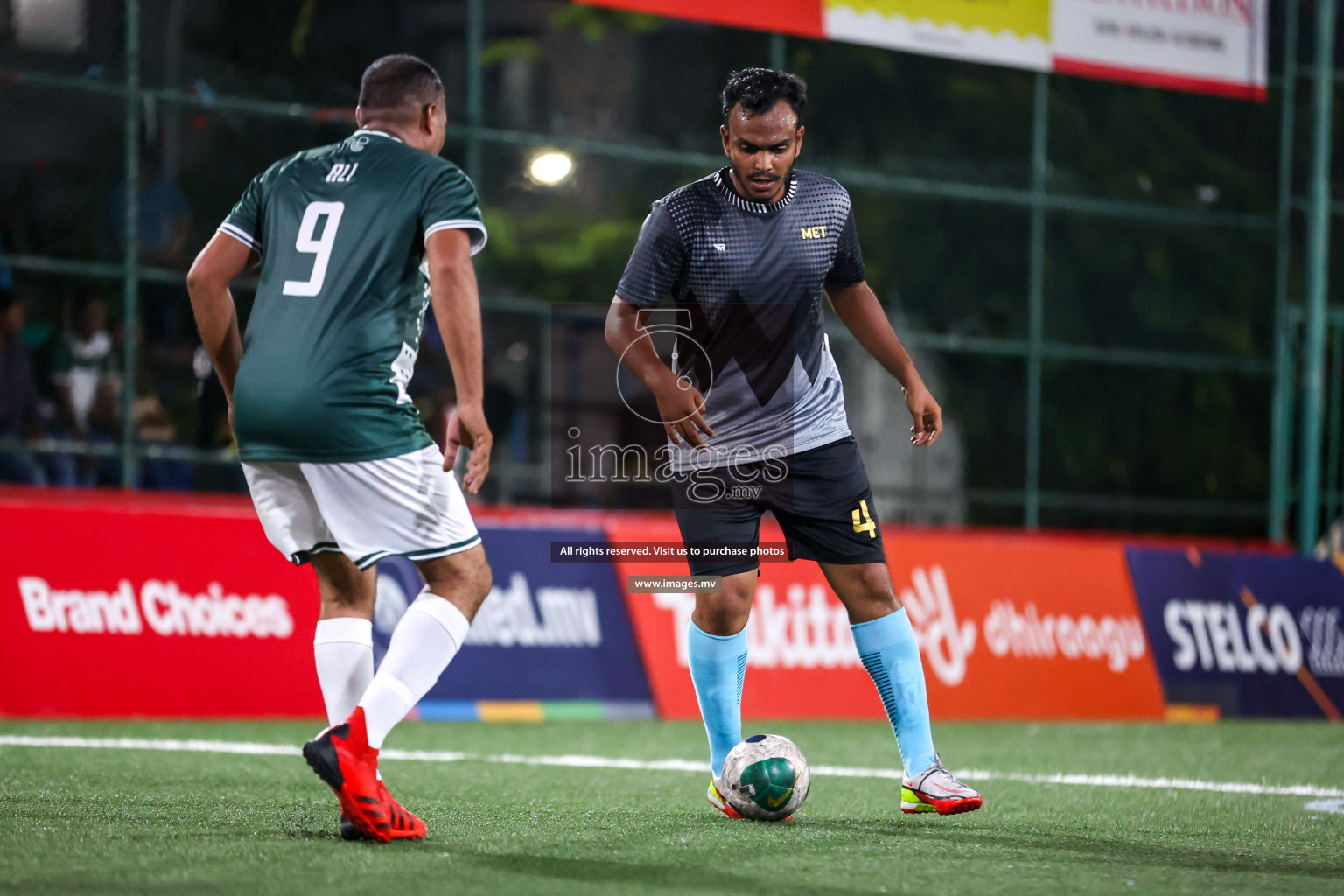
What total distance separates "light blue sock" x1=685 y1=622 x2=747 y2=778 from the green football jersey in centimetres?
135

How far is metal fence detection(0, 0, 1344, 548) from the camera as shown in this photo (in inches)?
479

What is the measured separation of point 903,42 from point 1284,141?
4383mm

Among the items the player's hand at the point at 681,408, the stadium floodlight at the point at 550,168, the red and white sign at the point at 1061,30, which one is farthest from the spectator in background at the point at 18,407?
the player's hand at the point at 681,408

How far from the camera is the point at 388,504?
4.32 m

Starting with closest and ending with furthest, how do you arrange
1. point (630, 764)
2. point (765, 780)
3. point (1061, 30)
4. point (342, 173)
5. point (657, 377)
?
1. point (342, 173)
2. point (765, 780)
3. point (657, 377)
4. point (630, 764)
5. point (1061, 30)

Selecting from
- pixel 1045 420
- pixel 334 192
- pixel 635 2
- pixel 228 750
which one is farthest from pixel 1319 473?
pixel 334 192

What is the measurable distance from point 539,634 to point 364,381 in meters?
5.02

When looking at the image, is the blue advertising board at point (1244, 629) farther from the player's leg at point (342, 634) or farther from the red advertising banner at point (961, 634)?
the player's leg at point (342, 634)

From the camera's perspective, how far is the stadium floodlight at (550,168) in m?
12.3

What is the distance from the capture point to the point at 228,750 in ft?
22.6

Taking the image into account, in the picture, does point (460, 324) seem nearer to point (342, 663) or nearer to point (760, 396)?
point (342, 663)

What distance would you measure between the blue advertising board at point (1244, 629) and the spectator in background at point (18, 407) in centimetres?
692

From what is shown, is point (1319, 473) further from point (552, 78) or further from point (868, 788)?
point (868, 788)

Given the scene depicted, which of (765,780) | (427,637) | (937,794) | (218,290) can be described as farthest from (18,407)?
(937,794)
